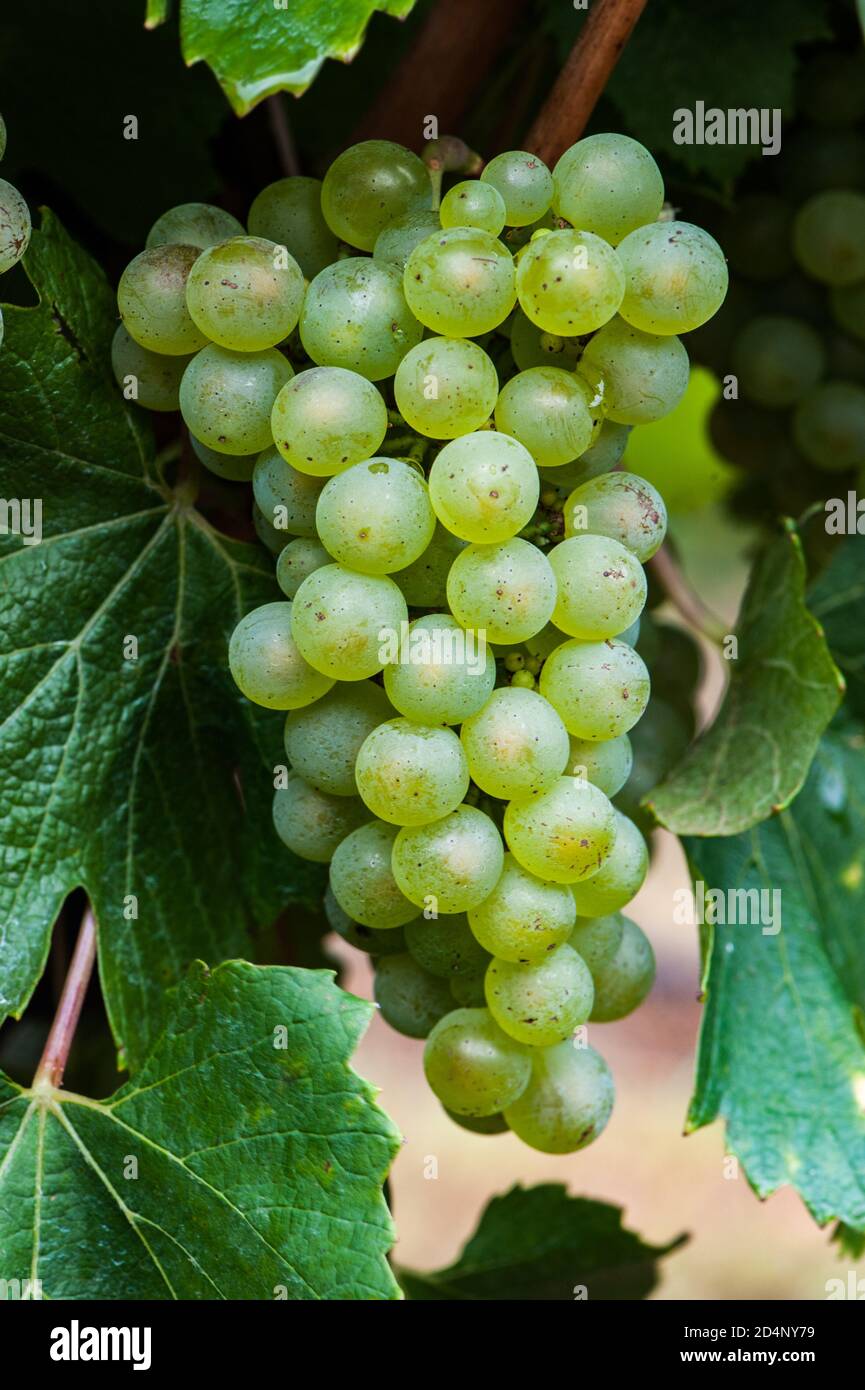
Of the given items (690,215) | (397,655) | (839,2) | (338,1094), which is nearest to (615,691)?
(397,655)

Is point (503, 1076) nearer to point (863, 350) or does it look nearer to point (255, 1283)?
point (255, 1283)

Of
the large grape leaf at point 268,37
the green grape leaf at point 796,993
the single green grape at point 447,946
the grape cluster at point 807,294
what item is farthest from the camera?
the grape cluster at point 807,294

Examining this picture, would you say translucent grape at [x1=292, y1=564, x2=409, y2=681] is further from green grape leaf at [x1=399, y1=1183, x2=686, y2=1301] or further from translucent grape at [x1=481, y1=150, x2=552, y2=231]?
green grape leaf at [x1=399, y1=1183, x2=686, y2=1301]

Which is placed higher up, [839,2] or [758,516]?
[839,2]

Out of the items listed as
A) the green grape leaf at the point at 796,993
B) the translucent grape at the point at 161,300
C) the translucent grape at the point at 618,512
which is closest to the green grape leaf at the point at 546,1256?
the green grape leaf at the point at 796,993

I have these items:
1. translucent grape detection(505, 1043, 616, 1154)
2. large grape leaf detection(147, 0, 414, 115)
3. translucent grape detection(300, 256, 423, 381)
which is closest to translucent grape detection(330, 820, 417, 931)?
translucent grape detection(505, 1043, 616, 1154)

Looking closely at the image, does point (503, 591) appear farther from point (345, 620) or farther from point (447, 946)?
point (447, 946)

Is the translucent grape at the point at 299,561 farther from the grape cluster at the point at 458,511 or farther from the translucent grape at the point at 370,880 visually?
the translucent grape at the point at 370,880
